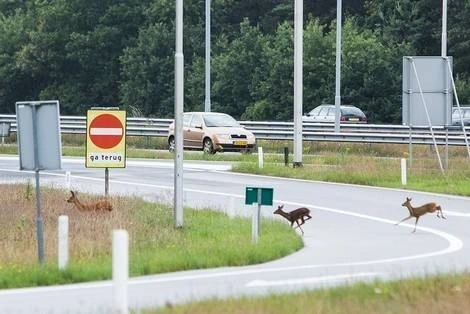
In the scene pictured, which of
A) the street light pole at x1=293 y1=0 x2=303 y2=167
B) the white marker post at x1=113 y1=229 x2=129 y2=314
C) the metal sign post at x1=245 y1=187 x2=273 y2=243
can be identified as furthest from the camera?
the street light pole at x1=293 y1=0 x2=303 y2=167

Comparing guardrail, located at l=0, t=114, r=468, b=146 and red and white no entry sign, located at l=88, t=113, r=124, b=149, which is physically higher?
red and white no entry sign, located at l=88, t=113, r=124, b=149

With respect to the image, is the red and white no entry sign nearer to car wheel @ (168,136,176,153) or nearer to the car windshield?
the car windshield

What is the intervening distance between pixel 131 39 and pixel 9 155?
30.7 metres

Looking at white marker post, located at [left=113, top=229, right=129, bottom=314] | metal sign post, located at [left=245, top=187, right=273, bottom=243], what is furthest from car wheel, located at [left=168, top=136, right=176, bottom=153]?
white marker post, located at [left=113, top=229, right=129, bottom=314]

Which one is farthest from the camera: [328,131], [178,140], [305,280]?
[328,131]

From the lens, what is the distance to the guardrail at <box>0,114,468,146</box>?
43.2m

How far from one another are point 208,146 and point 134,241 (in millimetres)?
26023

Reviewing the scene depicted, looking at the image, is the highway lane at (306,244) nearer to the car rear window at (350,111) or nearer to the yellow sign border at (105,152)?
the yellow sign border at (105,152)

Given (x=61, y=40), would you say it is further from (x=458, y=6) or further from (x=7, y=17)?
(x=458, y=6)

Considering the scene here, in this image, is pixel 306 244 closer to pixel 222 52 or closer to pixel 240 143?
pixel 240 143

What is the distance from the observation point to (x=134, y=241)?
18312mm

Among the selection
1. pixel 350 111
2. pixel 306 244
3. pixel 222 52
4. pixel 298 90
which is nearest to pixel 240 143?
pixel 298 90

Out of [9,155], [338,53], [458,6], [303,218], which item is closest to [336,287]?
[303,218]

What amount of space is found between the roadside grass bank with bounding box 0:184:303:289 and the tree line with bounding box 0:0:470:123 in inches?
1597
